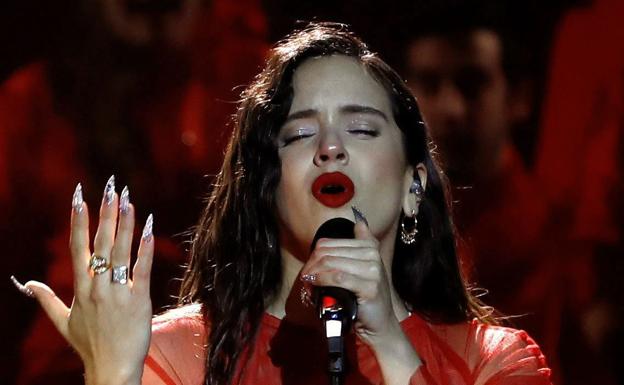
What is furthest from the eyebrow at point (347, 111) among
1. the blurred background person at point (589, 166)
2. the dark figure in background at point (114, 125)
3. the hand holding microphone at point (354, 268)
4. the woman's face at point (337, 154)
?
the blurred background person at point (589, 166)

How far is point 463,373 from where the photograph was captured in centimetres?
200

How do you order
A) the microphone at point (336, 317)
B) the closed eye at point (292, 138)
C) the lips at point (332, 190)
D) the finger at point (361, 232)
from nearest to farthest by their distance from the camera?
the microphone at point (336, 317) → the finger at point (361, 232) → the lips at point (332, 190) → the closed eye at point (292, 138)

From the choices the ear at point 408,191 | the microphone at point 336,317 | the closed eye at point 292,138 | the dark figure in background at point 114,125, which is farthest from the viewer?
the dark figure in background at point 114,125

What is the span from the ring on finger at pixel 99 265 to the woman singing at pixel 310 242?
14 centimetres

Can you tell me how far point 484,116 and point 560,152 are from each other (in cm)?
25

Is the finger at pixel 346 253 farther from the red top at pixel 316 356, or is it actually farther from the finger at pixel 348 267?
the red top at pixel 316 356

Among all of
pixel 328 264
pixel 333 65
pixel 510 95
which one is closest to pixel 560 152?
pixel 510 95

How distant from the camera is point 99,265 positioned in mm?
1569

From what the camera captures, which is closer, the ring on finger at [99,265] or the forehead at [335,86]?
the ring on finger at [99,265]

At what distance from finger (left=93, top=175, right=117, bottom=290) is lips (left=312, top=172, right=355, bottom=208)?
0.41 metres

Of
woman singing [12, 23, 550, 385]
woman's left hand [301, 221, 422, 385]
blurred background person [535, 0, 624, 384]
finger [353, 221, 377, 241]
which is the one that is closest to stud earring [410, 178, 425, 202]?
woman singing [12, 23, 550, 385]

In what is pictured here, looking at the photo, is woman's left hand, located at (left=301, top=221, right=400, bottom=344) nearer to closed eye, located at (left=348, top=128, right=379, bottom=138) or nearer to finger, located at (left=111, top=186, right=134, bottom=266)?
finger, located at (left=111, top=186, right=134, bottom=266)

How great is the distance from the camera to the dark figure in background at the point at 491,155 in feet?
10.8

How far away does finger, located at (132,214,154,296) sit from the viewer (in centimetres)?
156
